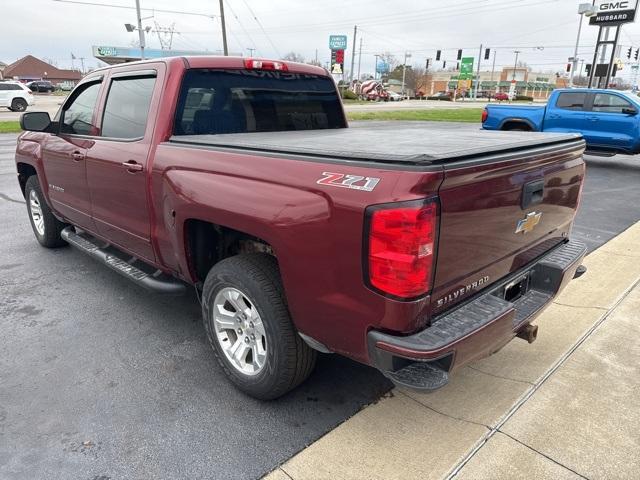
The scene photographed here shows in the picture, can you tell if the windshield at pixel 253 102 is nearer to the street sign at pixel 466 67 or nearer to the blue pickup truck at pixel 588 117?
the blue pickup truck at pixel 588 117

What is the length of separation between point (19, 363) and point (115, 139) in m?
1.67

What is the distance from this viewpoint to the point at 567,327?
3.67m

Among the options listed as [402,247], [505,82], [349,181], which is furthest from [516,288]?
[505,82]

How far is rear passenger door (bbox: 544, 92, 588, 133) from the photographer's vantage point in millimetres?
11812

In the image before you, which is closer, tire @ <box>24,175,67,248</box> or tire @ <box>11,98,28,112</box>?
tire @ <box>24,175,67,248</box>

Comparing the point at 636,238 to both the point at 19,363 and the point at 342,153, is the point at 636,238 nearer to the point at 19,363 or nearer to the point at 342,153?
the point at 342,153

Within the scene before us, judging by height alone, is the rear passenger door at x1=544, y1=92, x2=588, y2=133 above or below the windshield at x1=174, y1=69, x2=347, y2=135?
below

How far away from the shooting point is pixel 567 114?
12.0m

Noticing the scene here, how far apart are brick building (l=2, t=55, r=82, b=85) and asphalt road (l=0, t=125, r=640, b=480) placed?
12216 cm

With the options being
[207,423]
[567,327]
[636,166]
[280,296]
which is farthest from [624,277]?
[636,166]

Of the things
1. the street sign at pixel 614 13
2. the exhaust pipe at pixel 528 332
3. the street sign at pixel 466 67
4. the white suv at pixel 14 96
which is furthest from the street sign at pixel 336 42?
the exhaust pipe at pixel 528 332

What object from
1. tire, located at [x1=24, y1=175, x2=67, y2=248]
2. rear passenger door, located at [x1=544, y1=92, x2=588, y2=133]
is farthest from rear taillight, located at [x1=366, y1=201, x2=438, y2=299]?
rear passenger door, located at [x1=544, y1=92, x2=588, y2=133]

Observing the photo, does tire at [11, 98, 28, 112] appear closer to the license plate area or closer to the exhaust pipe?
the license plate area

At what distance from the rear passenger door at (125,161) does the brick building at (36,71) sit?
399 ft
